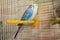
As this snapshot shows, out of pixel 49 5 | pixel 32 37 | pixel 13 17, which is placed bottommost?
pixel 32 37

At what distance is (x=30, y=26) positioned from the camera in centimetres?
130

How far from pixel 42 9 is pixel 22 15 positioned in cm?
18

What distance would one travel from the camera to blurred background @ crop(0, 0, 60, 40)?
1303 mm

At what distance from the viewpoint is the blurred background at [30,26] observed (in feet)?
4.27

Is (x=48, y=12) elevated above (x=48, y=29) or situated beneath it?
elevated above

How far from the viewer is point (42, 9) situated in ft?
4.34

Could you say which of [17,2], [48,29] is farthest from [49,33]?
[17,2]

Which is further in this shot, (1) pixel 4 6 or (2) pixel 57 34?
(1) pixel 4 6

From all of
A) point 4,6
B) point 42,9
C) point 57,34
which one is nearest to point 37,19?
point 42,9

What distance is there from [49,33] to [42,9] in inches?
8.6

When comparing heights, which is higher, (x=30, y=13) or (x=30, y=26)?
(x=30, y=13)

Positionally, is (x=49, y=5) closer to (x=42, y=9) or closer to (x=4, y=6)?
(x=42, y=9)

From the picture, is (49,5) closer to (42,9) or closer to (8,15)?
(42,9)

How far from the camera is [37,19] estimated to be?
1303 millimetres
